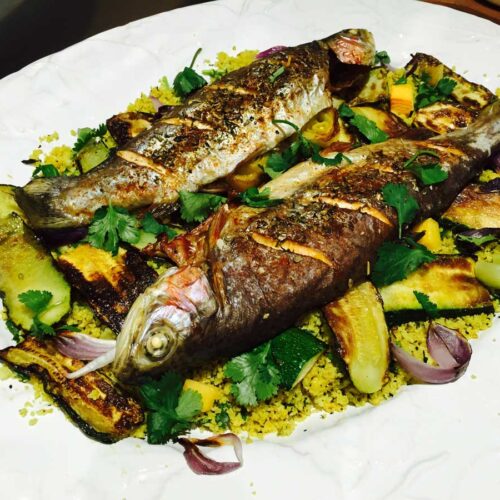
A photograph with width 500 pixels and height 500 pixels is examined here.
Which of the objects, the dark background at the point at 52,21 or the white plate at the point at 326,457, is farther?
the dark background at the point at 52,21

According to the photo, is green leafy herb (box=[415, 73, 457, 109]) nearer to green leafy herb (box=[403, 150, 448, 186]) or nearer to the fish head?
green leafy herb (box=[403, 150, 448, 186])

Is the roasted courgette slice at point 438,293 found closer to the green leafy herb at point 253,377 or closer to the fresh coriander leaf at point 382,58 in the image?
the green leafy herb at point 253,377

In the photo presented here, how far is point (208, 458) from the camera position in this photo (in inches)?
114

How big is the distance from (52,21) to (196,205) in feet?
14.8

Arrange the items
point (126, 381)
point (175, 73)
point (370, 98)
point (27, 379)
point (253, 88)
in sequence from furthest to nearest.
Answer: point (175, 73) → point (370, 98) → point (253, 88) → point (27, 379) → point (126, 381)

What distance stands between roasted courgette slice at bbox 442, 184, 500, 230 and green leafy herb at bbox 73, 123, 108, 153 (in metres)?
2.75

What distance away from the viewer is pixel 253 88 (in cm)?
384

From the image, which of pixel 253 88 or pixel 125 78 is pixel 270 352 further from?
pixel 125 78

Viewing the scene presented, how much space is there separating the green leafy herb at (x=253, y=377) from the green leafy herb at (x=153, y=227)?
103 cm

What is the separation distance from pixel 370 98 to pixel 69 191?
2.64 m

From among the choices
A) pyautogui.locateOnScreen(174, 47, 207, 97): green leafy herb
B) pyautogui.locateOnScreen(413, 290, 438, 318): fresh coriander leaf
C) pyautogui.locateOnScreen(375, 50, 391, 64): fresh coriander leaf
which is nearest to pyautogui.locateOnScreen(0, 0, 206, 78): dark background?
pyautogui.locateOnScreen(174, 47, 207, 97): green leafy herb

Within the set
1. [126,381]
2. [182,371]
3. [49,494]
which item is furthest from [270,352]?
[49,494]

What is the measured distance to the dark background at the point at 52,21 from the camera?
6207 millimetres

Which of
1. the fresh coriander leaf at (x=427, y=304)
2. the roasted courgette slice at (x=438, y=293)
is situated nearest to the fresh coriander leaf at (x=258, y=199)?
the roasted courgette slice at (x=438, y=293)
